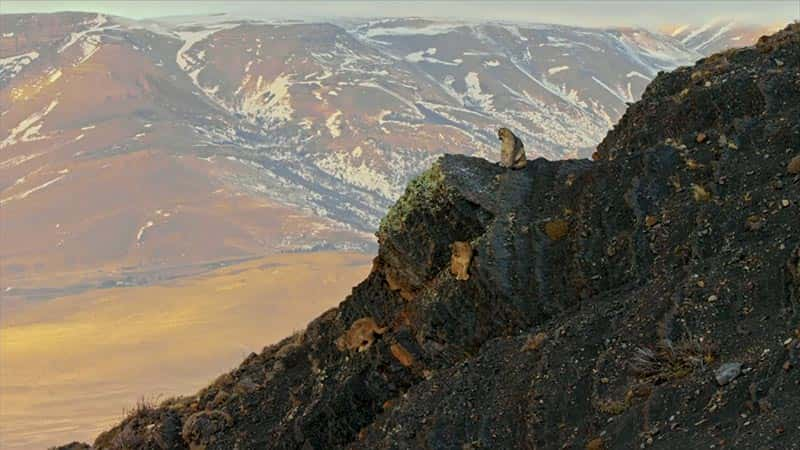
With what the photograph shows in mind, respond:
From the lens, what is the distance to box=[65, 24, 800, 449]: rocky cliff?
10336 mm

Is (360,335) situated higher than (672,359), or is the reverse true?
(672,359)

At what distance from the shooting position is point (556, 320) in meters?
13.0

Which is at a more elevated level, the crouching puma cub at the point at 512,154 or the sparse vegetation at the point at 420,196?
the crouching puma cub at the point at 512,154

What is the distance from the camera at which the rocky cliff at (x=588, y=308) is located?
1034cm

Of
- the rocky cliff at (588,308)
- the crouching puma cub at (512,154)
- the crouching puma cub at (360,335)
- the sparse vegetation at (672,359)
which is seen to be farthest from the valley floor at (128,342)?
the sparse vegetation at (672,359)

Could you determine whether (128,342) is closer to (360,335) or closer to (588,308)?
(360,335)

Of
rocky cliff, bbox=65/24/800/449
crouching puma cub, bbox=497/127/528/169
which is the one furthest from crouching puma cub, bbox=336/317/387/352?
crouching puma cub, bbox=497/127/528/169

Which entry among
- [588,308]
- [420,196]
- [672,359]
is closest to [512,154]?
[420,196]

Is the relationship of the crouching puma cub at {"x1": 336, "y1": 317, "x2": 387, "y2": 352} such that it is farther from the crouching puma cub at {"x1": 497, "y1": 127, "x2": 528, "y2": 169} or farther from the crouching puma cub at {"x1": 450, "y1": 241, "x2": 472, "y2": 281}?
the crouching puma cub at {"x1": 497, "y1": 127, "x2": 528, "y2": 169}

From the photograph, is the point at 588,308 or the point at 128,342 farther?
the point at 128,342

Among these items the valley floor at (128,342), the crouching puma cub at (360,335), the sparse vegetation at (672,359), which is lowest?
the valley floor at (128,342)

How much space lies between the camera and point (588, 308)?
12773mm

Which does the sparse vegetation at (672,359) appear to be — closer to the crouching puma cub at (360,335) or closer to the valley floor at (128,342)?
the crouching puma cub at (360,335)

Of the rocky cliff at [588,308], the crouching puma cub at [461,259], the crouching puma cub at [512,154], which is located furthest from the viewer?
the crouching puma cub at [512,154]
